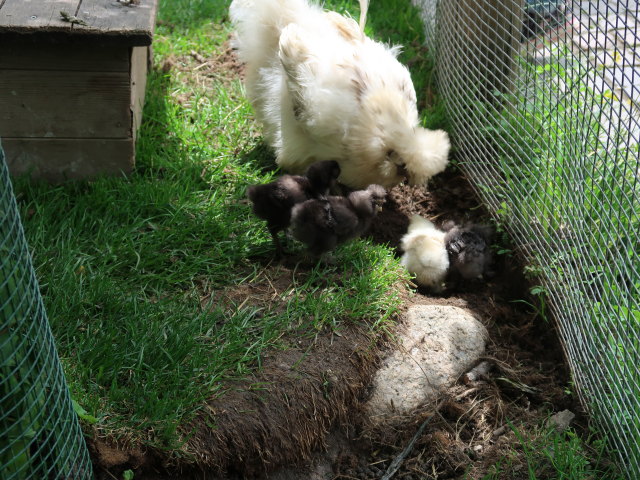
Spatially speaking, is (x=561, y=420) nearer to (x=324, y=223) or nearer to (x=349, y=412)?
(x=349, y=412)

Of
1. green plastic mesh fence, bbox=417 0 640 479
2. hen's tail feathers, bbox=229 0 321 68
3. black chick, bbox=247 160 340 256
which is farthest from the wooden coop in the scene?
green plastic mesh fence, bbox=417 0 640 479

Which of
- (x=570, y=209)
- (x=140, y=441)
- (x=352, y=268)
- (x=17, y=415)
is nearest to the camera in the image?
(x=17, y=415)

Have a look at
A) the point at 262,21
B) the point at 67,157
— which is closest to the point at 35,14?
the point at 67,157

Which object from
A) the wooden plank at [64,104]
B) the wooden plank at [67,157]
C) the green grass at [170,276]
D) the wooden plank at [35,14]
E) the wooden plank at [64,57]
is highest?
the wooden plank at [35,14]

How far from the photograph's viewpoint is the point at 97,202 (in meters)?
4.38

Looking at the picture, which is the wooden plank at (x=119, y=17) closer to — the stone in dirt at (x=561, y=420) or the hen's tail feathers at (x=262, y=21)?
the hen's tail feathers at (x=262, y=21)

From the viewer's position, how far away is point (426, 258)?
172 inches

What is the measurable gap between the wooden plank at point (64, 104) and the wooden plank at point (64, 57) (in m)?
0.04

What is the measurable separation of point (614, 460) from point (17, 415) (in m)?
2.66

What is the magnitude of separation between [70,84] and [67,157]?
0.50 m

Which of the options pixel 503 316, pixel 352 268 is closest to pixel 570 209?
pixel 503 316

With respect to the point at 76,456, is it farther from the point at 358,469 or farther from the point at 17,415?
the point at 358,469

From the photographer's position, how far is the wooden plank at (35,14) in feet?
12.9

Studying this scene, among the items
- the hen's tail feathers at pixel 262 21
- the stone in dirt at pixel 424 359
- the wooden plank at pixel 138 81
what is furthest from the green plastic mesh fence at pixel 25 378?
the hen's tail feathers at pixel 262 21
